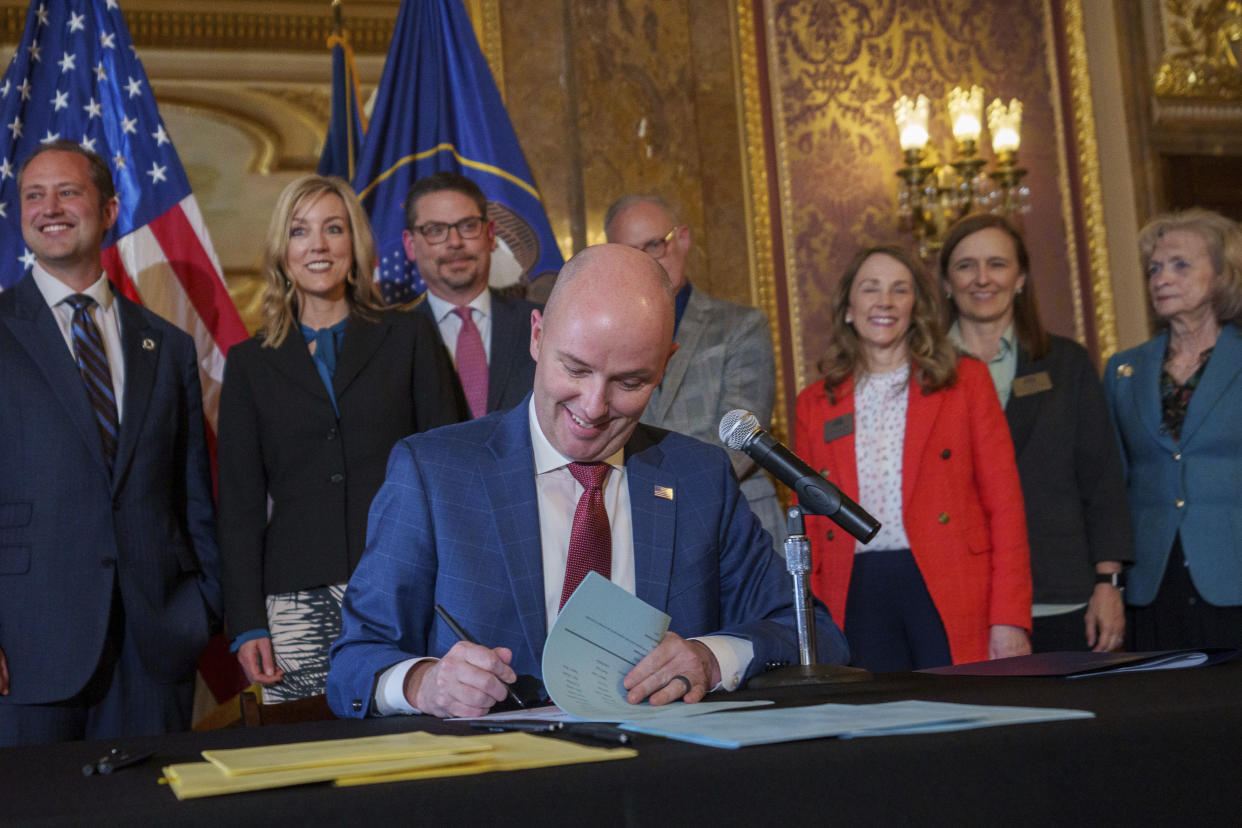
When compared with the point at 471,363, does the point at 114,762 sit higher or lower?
lower

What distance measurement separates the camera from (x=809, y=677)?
72.6 inches

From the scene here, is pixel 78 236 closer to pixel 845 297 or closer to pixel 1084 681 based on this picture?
pixel 845 297

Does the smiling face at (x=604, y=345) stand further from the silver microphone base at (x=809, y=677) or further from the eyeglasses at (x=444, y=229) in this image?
the eyeglasses at (x=444, y=229)

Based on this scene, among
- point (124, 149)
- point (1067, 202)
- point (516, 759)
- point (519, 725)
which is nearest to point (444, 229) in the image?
point (124, 149)

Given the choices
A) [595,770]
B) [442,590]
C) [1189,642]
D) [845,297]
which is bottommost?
[1189,642]

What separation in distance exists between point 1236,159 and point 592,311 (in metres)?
5.74

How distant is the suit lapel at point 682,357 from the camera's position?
3.82m

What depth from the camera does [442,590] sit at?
1942mm

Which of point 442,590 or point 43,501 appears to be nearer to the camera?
point 442,590

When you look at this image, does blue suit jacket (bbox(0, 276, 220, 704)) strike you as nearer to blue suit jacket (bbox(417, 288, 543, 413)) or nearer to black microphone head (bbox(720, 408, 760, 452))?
blue suit jacket (bbox(417, 288, 543, 413))

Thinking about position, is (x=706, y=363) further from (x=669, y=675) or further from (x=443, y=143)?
(x=669, y=675)

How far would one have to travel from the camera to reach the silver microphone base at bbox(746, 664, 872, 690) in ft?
5.97

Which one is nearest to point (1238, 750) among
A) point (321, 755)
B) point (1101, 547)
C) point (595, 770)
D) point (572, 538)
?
point (595, 770)

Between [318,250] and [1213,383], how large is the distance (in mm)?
2732
